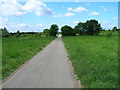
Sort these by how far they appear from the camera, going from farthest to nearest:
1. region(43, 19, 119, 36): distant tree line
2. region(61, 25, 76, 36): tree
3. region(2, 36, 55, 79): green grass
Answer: region(61, 25, 76, 36): tree
region(43, 19, 119, 36): distant tree line
region(2, 36, 55, 79): green grass

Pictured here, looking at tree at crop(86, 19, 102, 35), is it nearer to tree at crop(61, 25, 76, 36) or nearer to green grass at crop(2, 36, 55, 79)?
tree at crop(61, 25, 76, 36)

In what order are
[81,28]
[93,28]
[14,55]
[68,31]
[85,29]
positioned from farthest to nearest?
[68,31], [81,28], [85,29], [93,28], [14,55]

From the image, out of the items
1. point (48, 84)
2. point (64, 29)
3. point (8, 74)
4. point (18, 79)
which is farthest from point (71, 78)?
point (64, 29)

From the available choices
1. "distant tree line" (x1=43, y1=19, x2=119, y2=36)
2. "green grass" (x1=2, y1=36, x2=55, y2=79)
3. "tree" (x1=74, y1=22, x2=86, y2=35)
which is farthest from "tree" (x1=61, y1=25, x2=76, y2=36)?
"green grass" (x1=2, y1=36, x2=55, y2=79)

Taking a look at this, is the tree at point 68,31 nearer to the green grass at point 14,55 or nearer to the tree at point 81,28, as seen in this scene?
the tree at point 81,28

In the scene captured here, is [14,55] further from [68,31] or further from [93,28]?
[68,31]

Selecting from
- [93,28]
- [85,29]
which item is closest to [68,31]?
[85,29]

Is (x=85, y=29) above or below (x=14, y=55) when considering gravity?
above

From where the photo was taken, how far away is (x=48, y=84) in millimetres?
8234

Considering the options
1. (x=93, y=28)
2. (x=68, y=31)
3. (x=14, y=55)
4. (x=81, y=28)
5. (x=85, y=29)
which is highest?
(x=81, y=28)

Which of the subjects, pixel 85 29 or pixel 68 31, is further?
pixel 68 31

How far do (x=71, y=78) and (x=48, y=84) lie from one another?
1.39 meters

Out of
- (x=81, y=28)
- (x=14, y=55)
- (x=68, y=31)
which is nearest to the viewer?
(x=14, y=55)

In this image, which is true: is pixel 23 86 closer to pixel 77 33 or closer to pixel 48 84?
pixel 48 84
